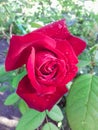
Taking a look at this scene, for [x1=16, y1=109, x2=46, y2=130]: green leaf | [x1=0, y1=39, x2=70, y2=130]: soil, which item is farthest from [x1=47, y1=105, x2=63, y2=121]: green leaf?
[x1=0, y1=39, x2=70, y2=130]: soil

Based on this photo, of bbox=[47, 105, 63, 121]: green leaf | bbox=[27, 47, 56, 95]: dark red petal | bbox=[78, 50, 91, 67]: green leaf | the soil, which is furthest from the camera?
the soil

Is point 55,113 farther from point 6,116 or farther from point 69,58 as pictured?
point 6,116

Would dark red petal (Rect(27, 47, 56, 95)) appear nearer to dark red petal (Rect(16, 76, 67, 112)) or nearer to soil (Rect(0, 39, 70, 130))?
dark red petal (Rect(16, 76, 67, 112))

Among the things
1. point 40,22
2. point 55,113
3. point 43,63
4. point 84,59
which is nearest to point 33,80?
point 43,63

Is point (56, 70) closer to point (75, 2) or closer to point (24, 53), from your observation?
point (24, 53)

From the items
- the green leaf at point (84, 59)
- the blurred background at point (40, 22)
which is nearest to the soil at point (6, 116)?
the blurred background at point (40, 22)
